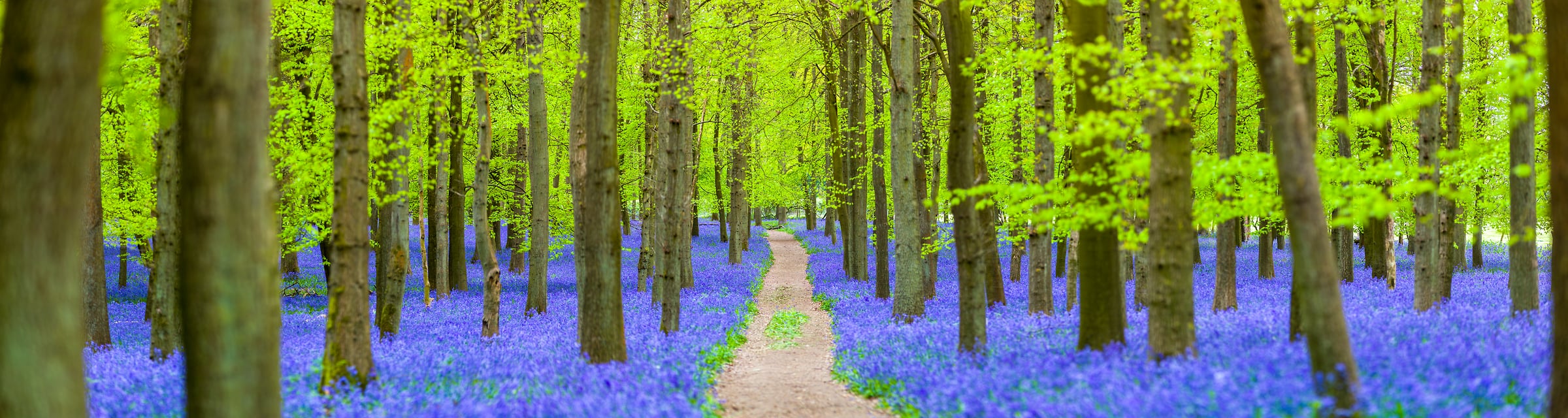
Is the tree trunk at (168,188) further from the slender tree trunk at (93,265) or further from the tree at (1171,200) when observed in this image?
the tree at (1171,200)

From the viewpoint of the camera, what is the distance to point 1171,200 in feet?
23.0

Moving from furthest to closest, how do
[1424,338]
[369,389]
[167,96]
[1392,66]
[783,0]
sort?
[783,0] < [1392,66] < [167,96] < [369,389] < [1424,338]

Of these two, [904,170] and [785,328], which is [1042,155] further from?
[785,328]

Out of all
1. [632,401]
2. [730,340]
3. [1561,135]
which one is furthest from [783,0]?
[1561,135]

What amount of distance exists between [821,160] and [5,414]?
34.0 metres

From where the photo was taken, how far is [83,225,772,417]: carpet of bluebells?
22.9 ft

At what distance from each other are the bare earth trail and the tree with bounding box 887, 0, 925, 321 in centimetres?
164

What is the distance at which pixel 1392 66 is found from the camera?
15.6 m

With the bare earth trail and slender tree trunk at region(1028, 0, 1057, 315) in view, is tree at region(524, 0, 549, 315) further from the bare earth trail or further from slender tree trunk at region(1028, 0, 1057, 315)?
slender tree trunk at region(1028, 0, 1057, 315)

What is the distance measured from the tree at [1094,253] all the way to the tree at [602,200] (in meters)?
4.92

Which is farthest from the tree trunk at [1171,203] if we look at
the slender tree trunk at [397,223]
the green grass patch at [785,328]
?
the slender tree trunk at [397,223]

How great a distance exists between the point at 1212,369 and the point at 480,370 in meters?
6.85

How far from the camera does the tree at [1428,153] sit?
11164mm

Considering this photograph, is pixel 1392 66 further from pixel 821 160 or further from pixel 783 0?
pixel 821 160
